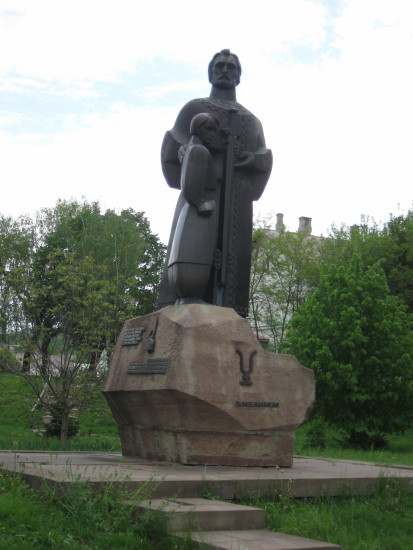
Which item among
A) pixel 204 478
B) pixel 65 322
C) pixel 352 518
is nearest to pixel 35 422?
pixel 65 322

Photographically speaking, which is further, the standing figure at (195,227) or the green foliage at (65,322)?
the green foliage at (65,322)

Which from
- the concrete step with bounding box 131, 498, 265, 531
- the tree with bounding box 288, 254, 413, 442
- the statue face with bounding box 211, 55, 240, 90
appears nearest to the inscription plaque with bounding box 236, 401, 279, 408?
the concrete step with bounding box 131, 498, 265, 531

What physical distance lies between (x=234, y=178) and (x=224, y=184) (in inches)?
8.3

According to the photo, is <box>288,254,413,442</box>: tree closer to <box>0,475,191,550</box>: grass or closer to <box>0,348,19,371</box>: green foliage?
<box>0,348,19,371</box>: green foliage

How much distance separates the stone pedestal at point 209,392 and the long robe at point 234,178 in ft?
2.96

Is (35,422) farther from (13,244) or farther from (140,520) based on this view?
(140,520)

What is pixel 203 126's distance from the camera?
8406mm

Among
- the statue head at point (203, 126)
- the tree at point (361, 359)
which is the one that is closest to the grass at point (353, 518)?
the statue head at point (203, 126)

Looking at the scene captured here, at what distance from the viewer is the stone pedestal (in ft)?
23.2

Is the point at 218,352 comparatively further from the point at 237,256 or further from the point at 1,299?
the point at 1,299

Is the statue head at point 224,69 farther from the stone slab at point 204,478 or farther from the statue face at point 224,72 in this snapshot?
the stone slab at point 204,478

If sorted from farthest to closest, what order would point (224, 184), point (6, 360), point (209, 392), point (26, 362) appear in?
point (26, 362)
point (6, 360)
point (224, 184)
point (209, 392)

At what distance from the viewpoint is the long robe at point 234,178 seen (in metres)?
8.54

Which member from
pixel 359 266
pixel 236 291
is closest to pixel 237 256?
pixel 236 291
